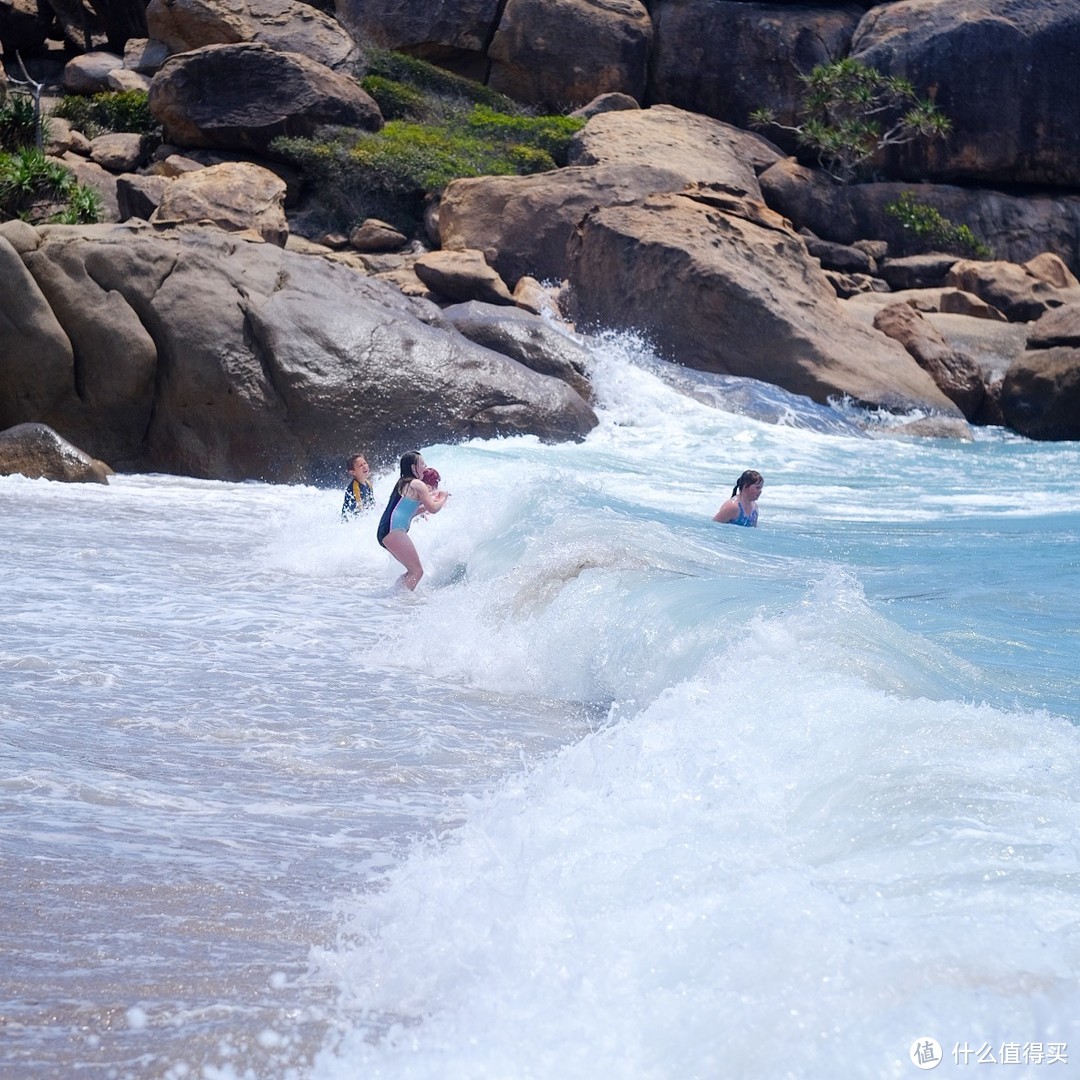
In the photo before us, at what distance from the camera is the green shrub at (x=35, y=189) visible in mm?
24344

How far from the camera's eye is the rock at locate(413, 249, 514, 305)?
68.1 feet

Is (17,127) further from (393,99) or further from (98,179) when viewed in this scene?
(393,99)

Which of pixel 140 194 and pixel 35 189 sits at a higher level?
pixel 140 194

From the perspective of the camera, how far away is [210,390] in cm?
1414

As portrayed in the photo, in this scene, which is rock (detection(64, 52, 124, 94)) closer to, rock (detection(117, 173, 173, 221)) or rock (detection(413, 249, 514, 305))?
rock (detection(117, 173, 173, 221))

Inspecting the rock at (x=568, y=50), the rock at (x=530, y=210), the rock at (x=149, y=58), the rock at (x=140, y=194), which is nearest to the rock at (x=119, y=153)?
the rock at (x=140, y=194)

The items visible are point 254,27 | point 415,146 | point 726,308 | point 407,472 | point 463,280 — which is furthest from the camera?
point 254,27

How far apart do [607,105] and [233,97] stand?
9.36m

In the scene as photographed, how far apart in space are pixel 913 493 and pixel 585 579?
865 cm

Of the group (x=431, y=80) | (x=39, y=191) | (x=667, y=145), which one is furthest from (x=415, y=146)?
(x=39, y=191)

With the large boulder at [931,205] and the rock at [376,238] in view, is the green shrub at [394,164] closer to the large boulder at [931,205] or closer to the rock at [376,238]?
the rock at [376,238]

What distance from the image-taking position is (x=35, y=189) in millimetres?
24719

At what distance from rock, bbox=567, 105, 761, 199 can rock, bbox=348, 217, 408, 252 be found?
4519 millimetres

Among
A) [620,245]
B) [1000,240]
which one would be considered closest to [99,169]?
[620,245]
